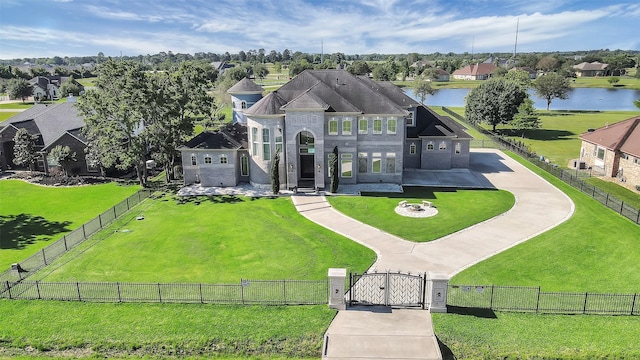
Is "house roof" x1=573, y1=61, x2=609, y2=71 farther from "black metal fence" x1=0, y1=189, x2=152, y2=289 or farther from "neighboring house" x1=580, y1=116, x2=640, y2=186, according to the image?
"black metal fence" x1=0, y1=189, x2=152, y2=289

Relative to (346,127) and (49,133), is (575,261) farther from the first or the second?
(49,133)

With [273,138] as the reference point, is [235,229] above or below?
below

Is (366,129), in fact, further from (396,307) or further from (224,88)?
(224,88)

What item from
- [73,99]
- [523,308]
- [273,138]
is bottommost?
[523,308]

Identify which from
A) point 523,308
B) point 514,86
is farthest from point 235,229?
point 514,86

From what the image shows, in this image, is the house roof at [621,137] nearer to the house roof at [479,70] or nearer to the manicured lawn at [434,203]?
the manicured lawn at [434,203]

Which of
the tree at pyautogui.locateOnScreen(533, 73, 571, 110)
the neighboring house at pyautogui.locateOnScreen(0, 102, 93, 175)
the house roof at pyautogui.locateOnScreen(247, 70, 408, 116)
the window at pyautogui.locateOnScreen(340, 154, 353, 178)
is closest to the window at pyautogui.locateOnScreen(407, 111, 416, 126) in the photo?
the house roof at pyautogui.locateOnScreen(247, 70, 408, 116)

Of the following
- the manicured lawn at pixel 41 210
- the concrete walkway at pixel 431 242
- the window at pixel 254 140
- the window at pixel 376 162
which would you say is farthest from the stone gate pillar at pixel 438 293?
the manicured lawn at pixel 41 210
